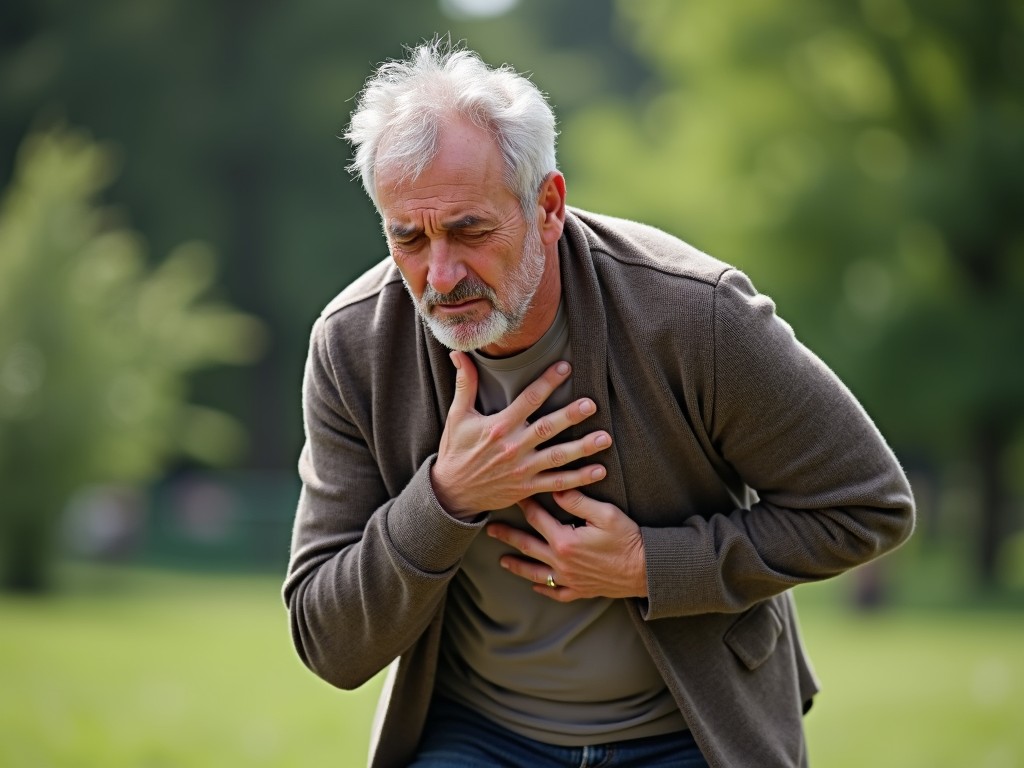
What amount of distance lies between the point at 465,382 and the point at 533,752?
2.98 ft

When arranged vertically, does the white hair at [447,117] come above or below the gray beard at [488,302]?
above

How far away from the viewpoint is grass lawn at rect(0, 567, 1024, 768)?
607 centimetres

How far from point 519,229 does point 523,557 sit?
0.80m

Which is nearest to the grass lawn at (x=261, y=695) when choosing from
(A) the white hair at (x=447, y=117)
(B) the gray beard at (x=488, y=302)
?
(B) the gray beard at (x=488, y=302)

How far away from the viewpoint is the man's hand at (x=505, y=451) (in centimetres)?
307

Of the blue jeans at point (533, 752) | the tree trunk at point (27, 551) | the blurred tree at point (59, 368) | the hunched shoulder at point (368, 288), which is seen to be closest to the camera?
the blue jeans at point (533, 752)

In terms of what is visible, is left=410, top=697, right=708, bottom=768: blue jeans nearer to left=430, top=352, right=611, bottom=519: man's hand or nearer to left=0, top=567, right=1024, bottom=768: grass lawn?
left=430, top=352, right=611, bottom=519: man's hand

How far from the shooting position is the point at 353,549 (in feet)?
10.4

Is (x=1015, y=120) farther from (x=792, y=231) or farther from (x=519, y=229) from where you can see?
(x=519, y=229)

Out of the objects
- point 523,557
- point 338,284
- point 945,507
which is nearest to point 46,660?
point 523,557

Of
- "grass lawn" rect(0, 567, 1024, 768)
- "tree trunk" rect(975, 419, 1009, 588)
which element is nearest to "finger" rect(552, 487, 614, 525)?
"grass lawn" rect(0, 567, 1024, 768)

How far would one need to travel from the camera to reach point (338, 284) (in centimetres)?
2983

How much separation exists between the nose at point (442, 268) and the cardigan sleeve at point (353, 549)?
16.9 inches

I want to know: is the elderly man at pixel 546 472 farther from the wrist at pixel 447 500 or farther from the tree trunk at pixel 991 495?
the tree trunk at pixel 991 495
